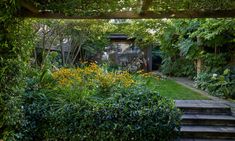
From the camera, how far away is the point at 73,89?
6207 millimetres

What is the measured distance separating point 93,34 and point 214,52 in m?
5.37

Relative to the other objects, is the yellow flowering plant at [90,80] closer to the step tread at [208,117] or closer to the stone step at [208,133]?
the step tread at [208,117]

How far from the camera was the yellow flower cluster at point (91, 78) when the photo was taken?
252 inches

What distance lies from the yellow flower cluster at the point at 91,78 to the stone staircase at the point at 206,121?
1.48 meters

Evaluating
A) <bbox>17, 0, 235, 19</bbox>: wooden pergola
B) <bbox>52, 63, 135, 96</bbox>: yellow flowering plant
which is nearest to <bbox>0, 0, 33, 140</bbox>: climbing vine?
<bbox>17, 0, 235, 19</bbox>: wooden pergola

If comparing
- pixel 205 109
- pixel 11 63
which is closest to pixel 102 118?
pixel 11 63

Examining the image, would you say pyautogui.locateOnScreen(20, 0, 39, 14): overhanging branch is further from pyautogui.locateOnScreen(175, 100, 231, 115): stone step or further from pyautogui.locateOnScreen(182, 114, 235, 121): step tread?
pyautogui.locateOnScreen(175, 100, 231, 115): stone step

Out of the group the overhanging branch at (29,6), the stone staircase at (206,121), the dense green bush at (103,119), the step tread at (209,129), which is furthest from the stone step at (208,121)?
the overhanging branch at (29,6)

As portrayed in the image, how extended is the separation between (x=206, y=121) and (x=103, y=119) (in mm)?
2458

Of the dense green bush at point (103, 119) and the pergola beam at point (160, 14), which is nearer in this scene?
the pergola beam at point (160, 14)

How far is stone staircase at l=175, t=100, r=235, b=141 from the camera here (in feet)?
19.6

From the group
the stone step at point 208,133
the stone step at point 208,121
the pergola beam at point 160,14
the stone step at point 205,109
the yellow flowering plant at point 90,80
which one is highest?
the pergola beam at point 160,14

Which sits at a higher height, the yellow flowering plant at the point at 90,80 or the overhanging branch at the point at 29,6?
the overhanging branch at the point at 29,6

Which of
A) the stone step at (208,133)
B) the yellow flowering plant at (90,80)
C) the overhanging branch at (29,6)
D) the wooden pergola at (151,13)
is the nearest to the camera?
the overhanging branch at (29,6)
